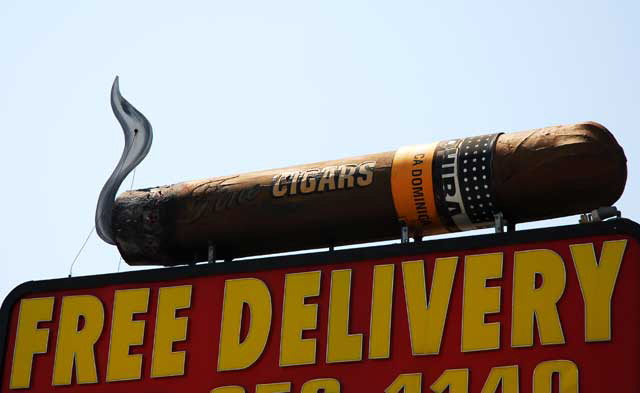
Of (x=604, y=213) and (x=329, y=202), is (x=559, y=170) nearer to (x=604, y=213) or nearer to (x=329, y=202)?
(x=604, y=213)

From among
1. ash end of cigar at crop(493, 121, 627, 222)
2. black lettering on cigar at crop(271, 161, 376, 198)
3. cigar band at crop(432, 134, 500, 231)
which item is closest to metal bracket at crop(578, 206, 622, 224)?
ash end of cigar at crop(493, 121, 627, 222)

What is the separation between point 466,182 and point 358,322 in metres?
1.98

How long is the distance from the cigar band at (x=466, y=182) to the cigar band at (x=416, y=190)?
0.09 m

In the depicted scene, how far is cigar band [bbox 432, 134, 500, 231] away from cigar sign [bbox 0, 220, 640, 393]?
445 mm

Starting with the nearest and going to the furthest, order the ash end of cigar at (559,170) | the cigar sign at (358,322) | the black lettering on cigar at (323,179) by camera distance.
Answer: the cigar sign at (358,322) → the ash end of cigar at (559,170) → the black lettering on cigar at (323,179)

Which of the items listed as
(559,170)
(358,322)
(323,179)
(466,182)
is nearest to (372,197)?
(323,179)

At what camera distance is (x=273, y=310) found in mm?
14883

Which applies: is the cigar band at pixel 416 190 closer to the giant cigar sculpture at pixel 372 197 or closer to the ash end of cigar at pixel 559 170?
the giant cigar sculpture at pixel 372 197

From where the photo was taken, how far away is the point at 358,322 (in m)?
14.4

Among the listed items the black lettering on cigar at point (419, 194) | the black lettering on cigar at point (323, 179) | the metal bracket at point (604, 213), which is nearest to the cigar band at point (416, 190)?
the black lettering on cigar at point (419, 194)

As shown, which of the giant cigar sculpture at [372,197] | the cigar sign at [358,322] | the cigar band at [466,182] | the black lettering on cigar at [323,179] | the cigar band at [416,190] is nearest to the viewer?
the cigar sign at [358,322]

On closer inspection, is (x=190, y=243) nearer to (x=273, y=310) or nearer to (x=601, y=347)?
(x=273, y=310)

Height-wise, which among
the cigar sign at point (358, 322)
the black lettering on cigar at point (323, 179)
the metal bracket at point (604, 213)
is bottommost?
the cigar sign at point (358, 322)

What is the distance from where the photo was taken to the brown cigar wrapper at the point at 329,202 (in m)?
13.9
